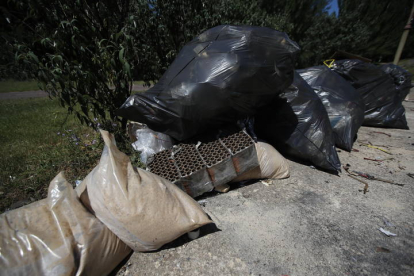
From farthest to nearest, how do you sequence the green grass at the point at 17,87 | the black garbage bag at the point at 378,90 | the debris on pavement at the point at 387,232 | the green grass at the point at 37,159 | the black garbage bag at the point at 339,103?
the green grass at the point at 17,87, the black garbage bag at the point at 378,90, the black garbage bag at the point at 339,103, the green grass at the point at 37,159, the debris on pavement at the point at 387,232

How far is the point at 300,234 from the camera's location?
3.78 ft

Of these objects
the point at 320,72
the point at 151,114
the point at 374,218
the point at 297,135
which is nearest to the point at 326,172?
the point at 297,135

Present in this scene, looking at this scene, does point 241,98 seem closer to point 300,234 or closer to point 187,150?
point 187,150

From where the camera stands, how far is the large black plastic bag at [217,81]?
52.9 inches

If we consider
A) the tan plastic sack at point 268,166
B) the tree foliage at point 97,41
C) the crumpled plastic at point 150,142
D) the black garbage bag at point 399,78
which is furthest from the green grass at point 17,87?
the black garbage bag at point 399,78

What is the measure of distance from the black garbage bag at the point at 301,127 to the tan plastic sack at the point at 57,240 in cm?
168

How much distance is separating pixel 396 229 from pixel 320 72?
1934mm

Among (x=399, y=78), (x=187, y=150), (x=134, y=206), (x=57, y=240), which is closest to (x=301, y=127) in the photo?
(x=187, y=150)

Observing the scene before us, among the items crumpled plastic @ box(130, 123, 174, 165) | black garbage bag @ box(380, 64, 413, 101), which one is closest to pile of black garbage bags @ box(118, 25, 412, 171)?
crumpled plastic @ box(130, 123, 174, 165)

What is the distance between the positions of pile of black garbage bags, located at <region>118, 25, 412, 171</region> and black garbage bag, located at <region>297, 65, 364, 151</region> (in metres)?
0.02

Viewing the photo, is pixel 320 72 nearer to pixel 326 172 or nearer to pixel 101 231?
pixel 326 172

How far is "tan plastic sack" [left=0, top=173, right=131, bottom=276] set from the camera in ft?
2.54

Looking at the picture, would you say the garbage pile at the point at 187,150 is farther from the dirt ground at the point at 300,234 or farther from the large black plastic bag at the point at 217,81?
the dirt ground at the point at 300,234

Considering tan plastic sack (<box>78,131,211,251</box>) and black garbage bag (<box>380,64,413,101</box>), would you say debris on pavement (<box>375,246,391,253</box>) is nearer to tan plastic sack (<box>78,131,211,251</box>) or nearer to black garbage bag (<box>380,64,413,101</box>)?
tan plastic sack (<box>78,131,211,251</box>)
